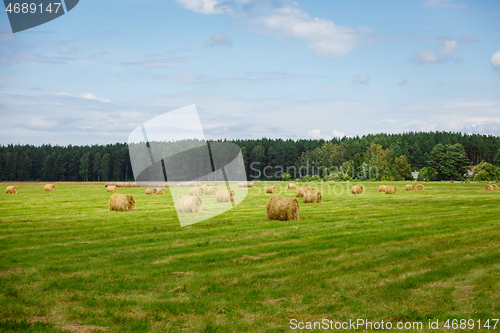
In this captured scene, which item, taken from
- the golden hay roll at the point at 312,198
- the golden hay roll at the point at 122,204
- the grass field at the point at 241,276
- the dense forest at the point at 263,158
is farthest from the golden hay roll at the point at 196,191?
the dense forest at the point at 263,158

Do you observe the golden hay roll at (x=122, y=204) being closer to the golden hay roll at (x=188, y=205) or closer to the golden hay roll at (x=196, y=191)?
the golden hay roll at (x=188, y=205)

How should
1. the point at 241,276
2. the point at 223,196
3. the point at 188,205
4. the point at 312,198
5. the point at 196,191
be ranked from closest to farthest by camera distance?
the point at 241,276
the point at 188,205
the point at 312,198
the point at 223,196
the point at 196,191

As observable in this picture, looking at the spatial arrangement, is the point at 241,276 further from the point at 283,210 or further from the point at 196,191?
the point at 196,191

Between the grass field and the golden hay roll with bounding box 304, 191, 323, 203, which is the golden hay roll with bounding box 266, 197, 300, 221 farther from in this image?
the golden hay roll with bounding box 304, 191, 323, 203

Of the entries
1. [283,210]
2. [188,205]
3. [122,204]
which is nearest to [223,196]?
[188,205]

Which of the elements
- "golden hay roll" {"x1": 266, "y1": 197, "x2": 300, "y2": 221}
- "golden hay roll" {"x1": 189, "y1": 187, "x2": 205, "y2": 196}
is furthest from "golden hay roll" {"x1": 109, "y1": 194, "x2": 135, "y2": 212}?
"golden hay roll" {"x1": 189, "y1": 187, "x2": 205, "y2": 196}

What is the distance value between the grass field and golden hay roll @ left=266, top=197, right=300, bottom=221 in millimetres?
3069

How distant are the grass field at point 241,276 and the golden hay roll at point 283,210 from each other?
10.1 ft

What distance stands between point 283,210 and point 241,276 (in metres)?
11.0

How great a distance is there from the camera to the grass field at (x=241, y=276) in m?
7.62

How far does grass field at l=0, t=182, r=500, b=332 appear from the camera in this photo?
762 centimetres

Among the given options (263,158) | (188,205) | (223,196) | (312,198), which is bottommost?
(312,198)

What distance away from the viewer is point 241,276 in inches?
402

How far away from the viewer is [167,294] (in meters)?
8.88
